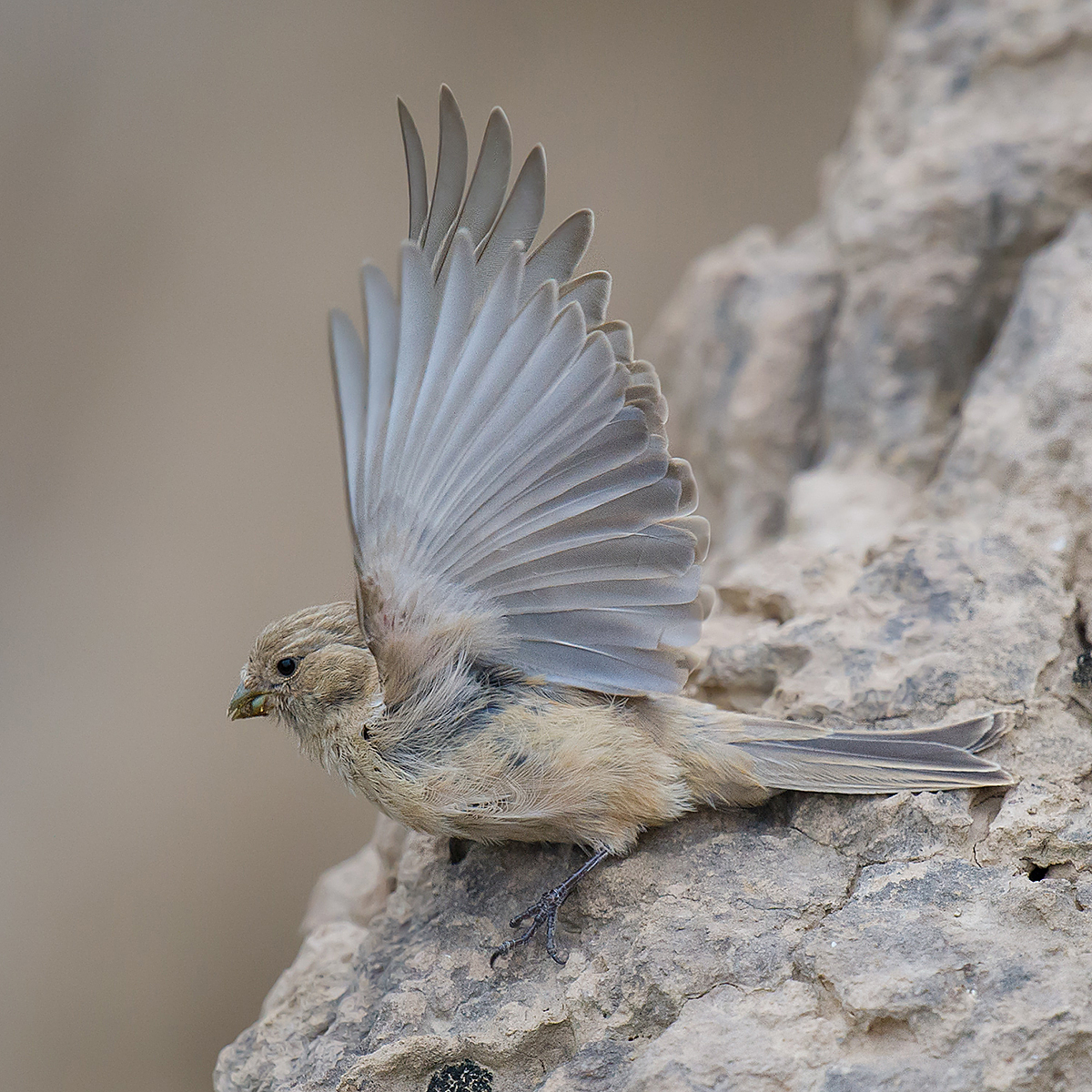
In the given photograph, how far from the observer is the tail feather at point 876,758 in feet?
8.44

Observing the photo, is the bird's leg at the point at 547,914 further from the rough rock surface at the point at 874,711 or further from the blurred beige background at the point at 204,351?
the blurred beige background at the point at 204,351

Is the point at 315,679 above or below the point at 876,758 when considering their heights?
above

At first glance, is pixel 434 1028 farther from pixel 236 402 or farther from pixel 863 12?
pixel 236 402

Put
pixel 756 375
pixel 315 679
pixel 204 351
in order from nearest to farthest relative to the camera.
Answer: pixel 315 679 → pixel 756 375 → pixel 204 351

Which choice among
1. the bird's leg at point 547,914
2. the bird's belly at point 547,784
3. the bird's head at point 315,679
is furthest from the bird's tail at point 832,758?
the bird's head at point 315,679

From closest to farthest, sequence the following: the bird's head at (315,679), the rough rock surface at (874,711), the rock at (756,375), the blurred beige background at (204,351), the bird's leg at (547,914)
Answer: the rough rock surface at (874,711)
the bird's leg at (547,914)
the bird's head at (315,679)
the rock at (756,375)
the blurred beige background at (204,351)

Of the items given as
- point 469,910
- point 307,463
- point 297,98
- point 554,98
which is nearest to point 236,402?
point 307,463

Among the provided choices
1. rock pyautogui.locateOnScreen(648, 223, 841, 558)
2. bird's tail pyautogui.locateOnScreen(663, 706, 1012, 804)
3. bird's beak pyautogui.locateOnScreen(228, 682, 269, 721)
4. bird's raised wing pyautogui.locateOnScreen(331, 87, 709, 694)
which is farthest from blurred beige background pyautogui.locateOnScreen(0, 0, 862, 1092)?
bird's tail pyautogui.locateOnScreen(663, 706, 1012, 804)

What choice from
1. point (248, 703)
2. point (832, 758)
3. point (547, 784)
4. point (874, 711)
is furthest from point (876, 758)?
point (248, 703)

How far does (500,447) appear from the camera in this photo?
8.52 ft

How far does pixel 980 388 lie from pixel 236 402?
5347 mm

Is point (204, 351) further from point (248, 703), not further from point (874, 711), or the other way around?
point (874, 711)

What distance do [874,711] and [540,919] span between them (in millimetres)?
971

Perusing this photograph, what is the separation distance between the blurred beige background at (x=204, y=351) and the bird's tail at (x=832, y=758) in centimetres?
427
